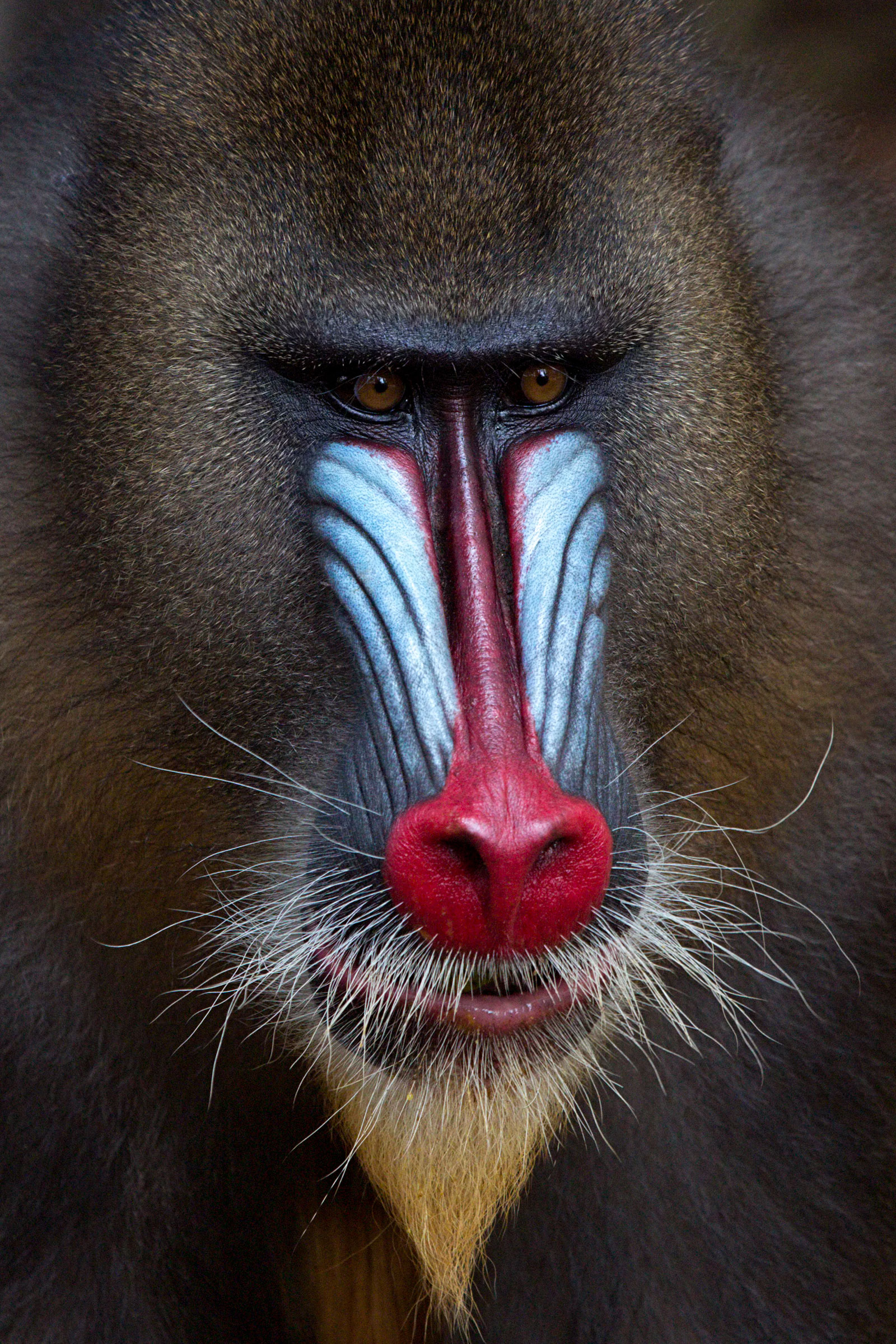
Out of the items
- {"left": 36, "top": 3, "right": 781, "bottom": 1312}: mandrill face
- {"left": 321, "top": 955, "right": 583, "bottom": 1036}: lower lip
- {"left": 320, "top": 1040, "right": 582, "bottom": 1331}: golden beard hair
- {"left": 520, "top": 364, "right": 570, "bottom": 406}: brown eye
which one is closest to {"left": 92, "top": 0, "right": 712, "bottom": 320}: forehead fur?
{"left": 36, "top": 3, "right": 781, "bottom": 1312}: mandrill face

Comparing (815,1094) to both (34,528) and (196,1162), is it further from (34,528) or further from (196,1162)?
(34,528)

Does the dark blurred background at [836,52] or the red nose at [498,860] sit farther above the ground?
the dark blurred background at [836,52]

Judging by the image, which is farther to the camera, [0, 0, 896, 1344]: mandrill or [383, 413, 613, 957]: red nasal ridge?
[0, 0, 896, 1344]: mandrill

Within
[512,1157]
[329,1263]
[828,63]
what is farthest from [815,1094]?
[828,63]

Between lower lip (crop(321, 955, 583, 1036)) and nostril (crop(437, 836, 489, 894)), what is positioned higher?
nostril (crop(437, 836, 489, 894))

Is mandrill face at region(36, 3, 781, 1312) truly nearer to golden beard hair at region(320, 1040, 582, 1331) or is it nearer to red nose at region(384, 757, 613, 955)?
golden beard hair at region(320, 1040, 582, 1331)

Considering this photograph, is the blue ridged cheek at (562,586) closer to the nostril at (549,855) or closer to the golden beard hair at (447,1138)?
the nostril at (549,855)

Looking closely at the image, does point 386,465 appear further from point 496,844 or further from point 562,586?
point 496,844

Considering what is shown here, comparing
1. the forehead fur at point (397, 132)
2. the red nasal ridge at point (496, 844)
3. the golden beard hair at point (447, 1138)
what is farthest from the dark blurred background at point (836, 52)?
the golden beard hair at point (447, 1138)

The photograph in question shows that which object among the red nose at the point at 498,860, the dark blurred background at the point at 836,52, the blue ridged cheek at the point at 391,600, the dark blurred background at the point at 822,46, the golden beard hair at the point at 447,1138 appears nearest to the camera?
the red nose at the point at 498,860
